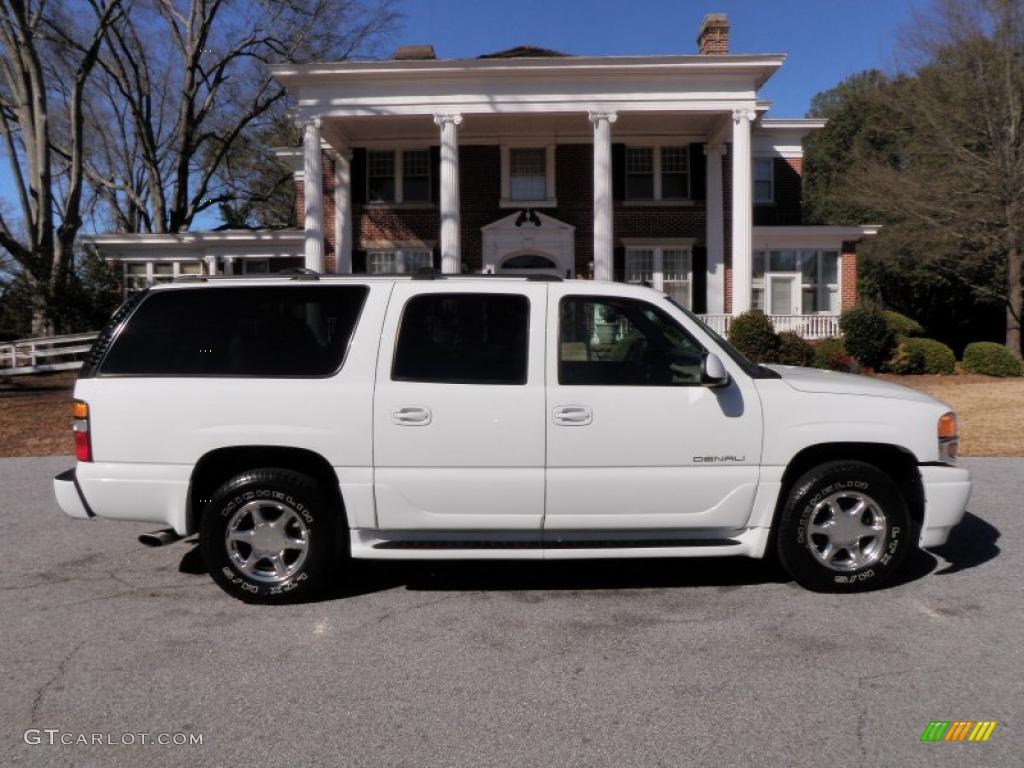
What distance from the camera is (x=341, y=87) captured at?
2000cm

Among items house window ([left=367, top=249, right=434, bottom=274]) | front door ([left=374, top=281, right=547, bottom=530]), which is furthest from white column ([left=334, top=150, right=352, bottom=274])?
front door ([left=374, top=281, right=547, bottom=530])

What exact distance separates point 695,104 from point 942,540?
1699 centimetres

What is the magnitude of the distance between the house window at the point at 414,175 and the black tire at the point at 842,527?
19410mm

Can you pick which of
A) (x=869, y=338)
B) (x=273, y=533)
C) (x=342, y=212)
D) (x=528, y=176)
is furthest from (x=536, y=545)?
(x=342, y=212)

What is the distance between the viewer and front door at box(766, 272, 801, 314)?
2344 centimetres

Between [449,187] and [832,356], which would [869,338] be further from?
[449,187]

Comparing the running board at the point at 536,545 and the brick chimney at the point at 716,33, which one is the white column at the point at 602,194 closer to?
the brick chimney at the point at 716,33

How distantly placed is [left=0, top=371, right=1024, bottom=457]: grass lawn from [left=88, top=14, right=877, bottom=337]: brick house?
534 centimetres

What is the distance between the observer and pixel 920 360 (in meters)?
18.6

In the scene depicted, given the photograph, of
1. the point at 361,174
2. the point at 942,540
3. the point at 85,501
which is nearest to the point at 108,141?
the point at 361,174

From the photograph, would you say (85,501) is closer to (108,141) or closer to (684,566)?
(684,566)

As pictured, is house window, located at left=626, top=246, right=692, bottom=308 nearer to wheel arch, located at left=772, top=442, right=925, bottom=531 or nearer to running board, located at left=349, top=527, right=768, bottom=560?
wheel arch, located at left=772, top=442, right=925, bottom=531

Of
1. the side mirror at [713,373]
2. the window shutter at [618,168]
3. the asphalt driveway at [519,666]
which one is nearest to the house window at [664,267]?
the window shutter at [618,168]

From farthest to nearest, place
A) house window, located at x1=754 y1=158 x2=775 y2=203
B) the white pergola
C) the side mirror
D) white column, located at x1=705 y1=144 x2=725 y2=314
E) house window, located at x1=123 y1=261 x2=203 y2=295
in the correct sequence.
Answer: house window, located at x1=123 y1=261 x2=203 y2=295 < house window, located at x1=754 y1=158 x2=775 y2=203 < white column, located at x1=705 y1=144 x2=725 y2=314 < the white pergola < the side mirror
